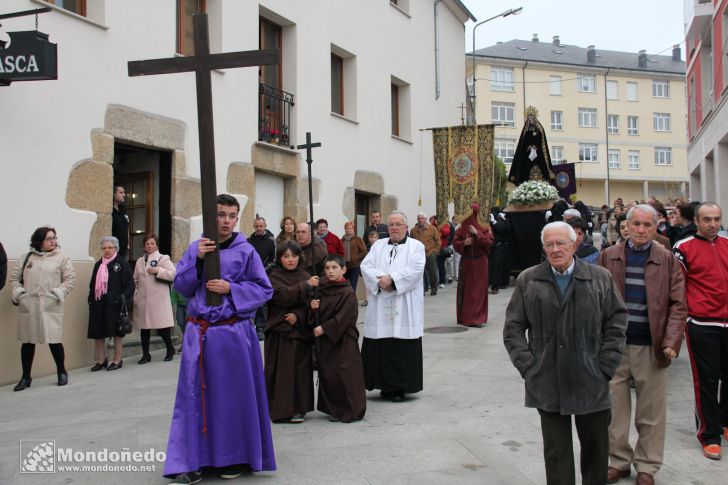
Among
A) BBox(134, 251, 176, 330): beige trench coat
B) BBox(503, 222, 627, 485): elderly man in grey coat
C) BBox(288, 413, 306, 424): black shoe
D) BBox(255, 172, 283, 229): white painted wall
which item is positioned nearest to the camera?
BBox(503, 222, 627, 485): elderly man in grey coat

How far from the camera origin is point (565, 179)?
20.7 metres

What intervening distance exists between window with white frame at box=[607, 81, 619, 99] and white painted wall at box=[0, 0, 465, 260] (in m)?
40.8

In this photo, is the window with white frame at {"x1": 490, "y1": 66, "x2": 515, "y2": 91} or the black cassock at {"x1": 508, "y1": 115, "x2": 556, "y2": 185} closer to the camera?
the black cassock at {"x1": 508, "y1": 115, "x2": 556, "y2": 185}

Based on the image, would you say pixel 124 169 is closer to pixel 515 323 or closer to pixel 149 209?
pixel 149 209

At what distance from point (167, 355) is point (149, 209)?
105 inches

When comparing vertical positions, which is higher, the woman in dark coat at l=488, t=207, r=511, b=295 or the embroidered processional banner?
the embroidered processional banner

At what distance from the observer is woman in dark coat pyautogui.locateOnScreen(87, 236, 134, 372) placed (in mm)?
9016

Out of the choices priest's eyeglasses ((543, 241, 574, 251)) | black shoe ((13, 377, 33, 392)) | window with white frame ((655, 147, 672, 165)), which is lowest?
black shoe ((13, 377, 33, 392))

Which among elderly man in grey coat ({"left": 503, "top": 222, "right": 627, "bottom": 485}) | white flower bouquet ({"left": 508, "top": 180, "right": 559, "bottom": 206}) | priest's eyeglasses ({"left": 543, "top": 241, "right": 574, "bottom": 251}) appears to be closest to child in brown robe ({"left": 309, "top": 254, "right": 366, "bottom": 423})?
elderly man in grey coat ({"left": 503, "top": 222, "right": 627, "bottom": 485})

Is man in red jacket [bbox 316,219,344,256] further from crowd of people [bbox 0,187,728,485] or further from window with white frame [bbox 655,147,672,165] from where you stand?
window with white frame [bbox 655,147,672,165]

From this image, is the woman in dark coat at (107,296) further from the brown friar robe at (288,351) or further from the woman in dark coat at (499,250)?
the woman in dark coat at (499,250)

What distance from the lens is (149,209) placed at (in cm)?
1121

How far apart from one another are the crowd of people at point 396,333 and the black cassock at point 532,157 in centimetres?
868

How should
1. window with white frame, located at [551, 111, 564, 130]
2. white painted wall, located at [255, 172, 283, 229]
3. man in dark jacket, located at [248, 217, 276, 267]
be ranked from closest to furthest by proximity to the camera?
man in dark jacket, located at [248, 217, 276, 267] → white painted wall, located at [255, 172, 283, 229] → window with white frame, located at [551, 111, 564, 130]
